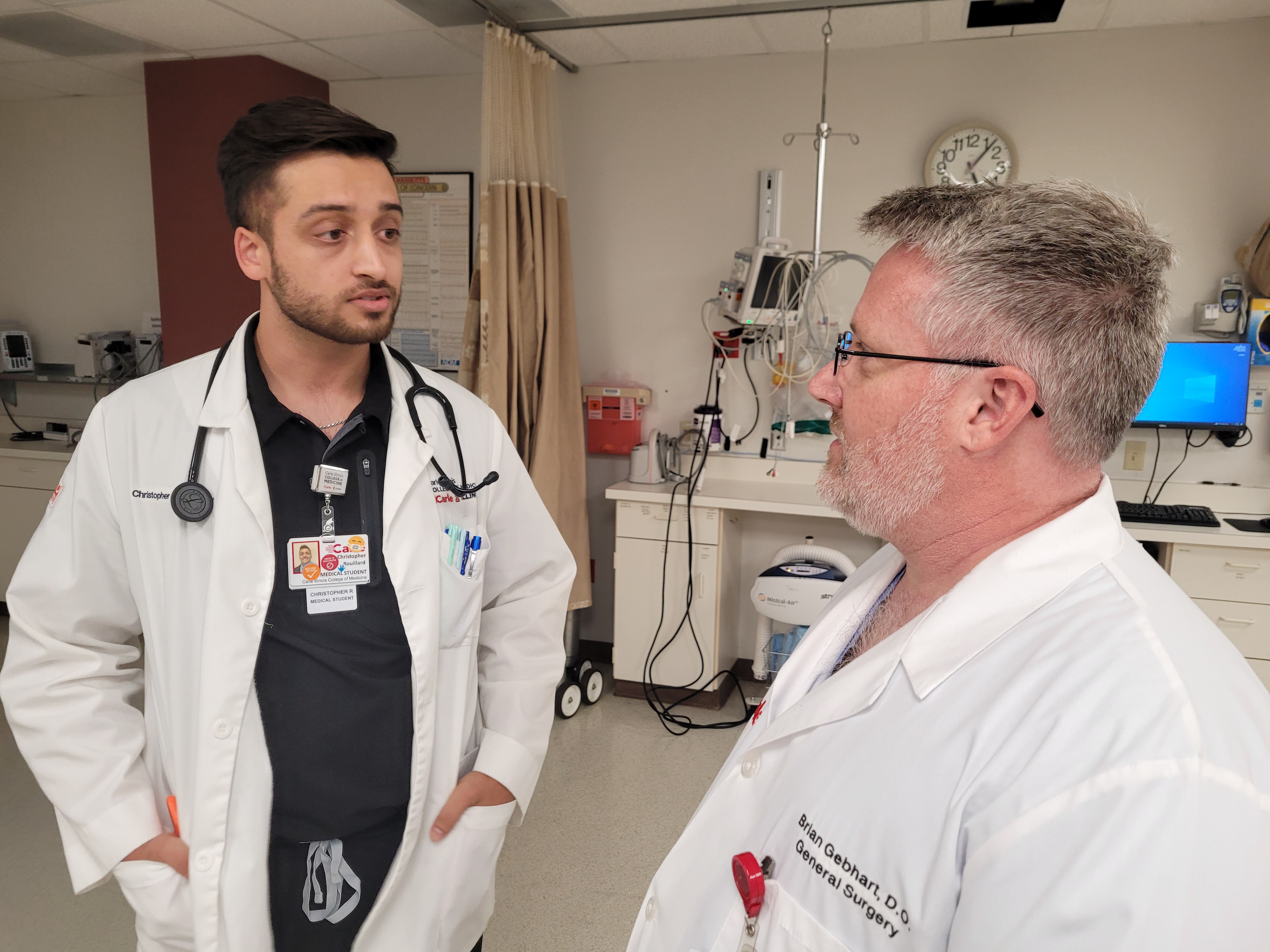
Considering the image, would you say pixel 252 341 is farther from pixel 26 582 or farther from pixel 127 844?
pixel 127 844

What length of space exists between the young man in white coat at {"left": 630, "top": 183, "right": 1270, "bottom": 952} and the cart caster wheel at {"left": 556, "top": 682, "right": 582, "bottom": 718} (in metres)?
2.48

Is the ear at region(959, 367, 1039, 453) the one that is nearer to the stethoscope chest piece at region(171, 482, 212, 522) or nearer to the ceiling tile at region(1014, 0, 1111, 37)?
the stethoscope chest piece at region(171, 482, 212, 522)

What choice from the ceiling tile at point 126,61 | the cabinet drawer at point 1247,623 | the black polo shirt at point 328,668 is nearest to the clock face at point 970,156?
the cabinet drawer at point 1247,623

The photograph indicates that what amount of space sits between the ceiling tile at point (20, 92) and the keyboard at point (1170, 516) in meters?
5.38

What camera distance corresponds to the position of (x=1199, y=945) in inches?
22.2

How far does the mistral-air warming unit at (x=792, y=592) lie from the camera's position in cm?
317

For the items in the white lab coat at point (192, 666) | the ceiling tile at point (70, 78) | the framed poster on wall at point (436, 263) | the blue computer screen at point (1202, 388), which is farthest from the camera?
the framed poster on wall at point (436, 263)

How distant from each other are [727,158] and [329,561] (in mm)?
3045

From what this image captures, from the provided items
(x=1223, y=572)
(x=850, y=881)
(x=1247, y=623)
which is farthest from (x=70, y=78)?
(x=1247, y=623)

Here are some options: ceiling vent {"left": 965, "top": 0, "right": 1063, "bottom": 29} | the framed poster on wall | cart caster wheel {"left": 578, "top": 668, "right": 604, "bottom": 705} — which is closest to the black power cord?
cart caster wheel {"left": 578, "top": 668, "right": 604, "bottom": 705}

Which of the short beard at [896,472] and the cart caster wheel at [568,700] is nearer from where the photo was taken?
the short beard at [896,472]

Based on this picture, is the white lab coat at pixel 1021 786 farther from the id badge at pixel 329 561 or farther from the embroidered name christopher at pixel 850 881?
the id badge at pixel 329 561

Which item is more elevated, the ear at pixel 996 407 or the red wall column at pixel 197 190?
the red wall column at pixel 197 190

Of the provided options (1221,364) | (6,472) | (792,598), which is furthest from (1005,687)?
(6,472)
